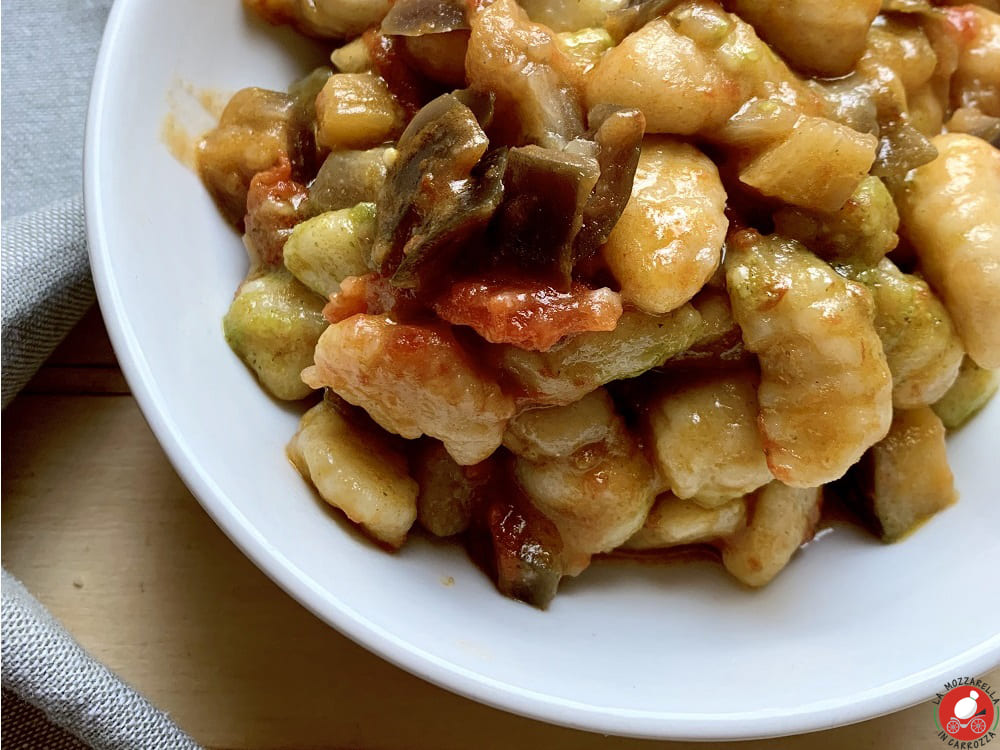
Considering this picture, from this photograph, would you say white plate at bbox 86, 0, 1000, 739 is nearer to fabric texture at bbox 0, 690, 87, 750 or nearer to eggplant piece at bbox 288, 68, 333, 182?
eggplant piece at bbox 288, 68, 333, 182

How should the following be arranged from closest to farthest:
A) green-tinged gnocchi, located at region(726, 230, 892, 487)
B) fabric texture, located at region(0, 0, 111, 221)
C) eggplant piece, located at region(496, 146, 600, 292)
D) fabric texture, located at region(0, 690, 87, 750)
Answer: eggplant piece, located at region(496, 146, 600, 292), green-tinged gnocchi, located at region(726, 230, 892, 487), fabric texture, located at region(0, 690, 87, 750), fabric texture, located at region(0, 0, 111, 221)

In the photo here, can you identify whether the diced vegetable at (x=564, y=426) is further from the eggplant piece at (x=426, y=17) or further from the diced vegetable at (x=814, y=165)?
the eggplant piece at (x=426, y=17)

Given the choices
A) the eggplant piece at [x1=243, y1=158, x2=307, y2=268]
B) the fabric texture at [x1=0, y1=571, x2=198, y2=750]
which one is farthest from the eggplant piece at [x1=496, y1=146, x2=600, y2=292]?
the fabric texture at [x1=0, y1=571, x2=198, y2=750]

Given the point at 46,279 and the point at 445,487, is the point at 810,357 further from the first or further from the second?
the point at 46,279

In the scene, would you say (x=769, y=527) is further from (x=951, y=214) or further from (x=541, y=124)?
(x=541, y=124)

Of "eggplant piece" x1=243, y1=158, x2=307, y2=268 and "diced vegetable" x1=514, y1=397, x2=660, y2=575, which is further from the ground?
"eggplant piece" x1=243, y1=158, x2=307, y2=268

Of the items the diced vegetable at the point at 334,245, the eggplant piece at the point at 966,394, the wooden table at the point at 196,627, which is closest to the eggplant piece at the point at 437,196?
the diced vegetable at the point at 334,245

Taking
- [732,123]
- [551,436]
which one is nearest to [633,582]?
[551,436]
